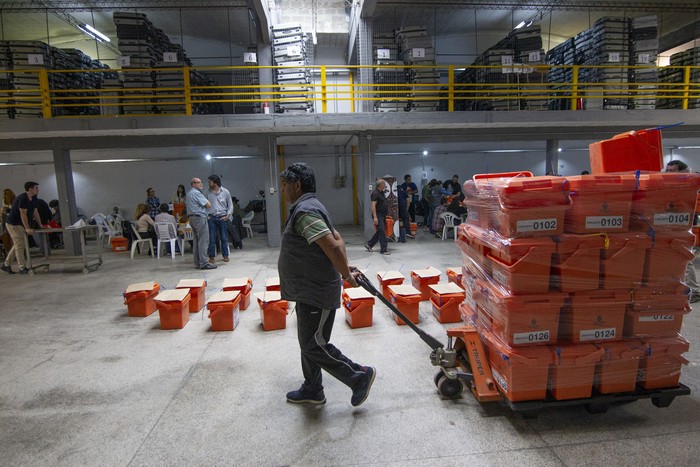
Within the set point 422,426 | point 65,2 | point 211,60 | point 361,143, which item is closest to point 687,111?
point 361,143

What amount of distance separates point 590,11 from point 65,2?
49.5 feet

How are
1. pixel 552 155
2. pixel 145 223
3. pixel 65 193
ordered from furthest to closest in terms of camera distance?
pixel 552 155 → pixel 65 193 → pixel 145 223

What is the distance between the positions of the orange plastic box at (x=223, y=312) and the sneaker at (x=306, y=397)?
1716 millimetres

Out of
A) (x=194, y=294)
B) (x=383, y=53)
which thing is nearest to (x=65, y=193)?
(x=194, y=294)

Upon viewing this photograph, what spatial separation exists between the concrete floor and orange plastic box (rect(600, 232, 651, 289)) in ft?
2.97

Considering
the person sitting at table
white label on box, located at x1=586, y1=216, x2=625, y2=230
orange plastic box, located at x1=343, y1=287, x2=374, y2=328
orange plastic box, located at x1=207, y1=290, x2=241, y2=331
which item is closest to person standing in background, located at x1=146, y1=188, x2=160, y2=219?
the person sitting at table

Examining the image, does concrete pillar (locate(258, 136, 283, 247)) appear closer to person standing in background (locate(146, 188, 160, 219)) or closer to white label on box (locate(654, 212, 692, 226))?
person standing in background (locate(146, 188, 160, 219))

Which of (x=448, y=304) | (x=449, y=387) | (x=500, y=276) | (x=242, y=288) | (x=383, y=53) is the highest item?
(x=383, y=53)

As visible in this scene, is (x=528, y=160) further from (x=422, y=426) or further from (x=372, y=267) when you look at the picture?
(x=422, y=426)

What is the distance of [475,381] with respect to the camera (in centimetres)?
256

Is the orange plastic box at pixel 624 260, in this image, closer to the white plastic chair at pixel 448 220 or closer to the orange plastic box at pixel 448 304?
the orange plastic box at pixel 448 304

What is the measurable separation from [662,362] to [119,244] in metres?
11.3

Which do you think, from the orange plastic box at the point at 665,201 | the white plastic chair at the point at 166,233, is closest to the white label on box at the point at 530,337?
the orange plastic box at the point at 665,201

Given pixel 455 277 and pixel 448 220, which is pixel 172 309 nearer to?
pixel 455 277
